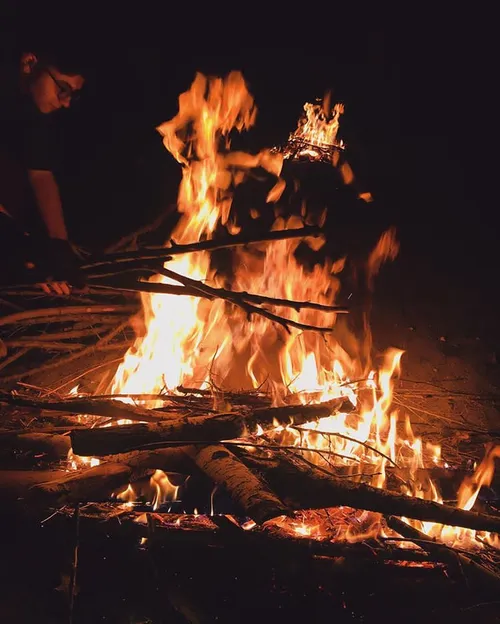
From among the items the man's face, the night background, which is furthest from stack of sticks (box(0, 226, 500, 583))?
the night background

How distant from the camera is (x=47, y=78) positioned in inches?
147

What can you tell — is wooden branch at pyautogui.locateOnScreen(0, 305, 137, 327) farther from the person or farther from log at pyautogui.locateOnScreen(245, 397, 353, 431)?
log at pyautogui.locateOnScreen(245, 397, 353, 431)

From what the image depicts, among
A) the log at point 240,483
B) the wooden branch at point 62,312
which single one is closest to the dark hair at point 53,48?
the wooden branch at point 62,312

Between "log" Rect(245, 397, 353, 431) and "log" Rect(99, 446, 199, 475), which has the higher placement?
"log" Rect(245, 397, 353, 431)

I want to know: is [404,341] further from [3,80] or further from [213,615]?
[3,80]

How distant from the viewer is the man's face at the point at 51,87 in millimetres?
3724

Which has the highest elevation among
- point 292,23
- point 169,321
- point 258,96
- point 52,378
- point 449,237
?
point 292,23

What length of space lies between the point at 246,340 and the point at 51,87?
263 cm

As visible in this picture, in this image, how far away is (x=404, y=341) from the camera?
534 cm

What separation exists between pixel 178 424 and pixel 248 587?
0.83m

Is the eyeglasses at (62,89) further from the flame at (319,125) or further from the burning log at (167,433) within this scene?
the flame at (319,125)

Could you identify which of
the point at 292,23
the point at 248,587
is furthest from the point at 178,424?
the point at 292,23

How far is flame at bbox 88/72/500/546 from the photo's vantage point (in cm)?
353

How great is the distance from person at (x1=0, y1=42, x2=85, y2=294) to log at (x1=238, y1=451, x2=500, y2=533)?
1812 mm
